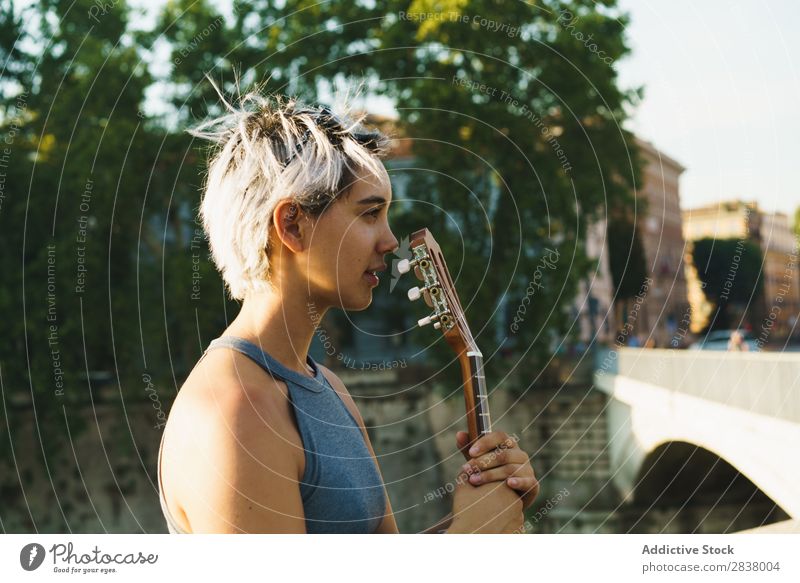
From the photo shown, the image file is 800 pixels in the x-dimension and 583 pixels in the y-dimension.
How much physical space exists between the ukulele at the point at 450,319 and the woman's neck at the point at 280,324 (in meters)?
0.16

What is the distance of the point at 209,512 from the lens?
1.23m

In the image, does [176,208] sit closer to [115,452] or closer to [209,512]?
[115,452]

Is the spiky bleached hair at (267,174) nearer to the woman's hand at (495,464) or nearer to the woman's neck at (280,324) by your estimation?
the woman's neck at (280,324)

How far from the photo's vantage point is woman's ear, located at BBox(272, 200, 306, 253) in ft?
4.57

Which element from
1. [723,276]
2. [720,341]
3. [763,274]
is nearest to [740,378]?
[763,274]

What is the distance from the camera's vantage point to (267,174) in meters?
1.38

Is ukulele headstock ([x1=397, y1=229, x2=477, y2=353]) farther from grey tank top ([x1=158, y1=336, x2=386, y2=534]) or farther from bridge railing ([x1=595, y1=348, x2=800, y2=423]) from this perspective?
bridge railing ([x1=595, y1=348, x2=800, y2=423])

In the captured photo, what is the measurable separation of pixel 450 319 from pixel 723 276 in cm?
2484

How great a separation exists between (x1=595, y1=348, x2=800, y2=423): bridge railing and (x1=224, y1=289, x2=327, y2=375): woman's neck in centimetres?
542

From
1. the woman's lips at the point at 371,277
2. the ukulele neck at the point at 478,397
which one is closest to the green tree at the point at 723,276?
the ukulele neck at the point at 478,397

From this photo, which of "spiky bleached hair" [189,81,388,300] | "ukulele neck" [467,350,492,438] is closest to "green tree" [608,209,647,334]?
"ukulele neck" [467,350,492,438]

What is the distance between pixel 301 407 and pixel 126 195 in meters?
14.5
